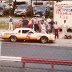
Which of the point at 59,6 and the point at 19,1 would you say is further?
the point at 19,1

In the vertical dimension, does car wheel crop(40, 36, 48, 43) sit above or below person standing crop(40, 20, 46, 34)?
below

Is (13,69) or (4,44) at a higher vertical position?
(13,69)

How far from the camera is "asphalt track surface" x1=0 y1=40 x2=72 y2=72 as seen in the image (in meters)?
13.0

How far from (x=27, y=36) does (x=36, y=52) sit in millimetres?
4129

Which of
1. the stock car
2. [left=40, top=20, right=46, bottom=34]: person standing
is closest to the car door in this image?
the stock car

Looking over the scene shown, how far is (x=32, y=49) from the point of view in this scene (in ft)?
66.5

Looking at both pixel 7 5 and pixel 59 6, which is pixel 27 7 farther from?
pixel 59 6

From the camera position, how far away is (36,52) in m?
19.0

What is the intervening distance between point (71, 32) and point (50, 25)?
166 cm

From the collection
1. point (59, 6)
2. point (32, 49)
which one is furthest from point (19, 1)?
point (32, 49)

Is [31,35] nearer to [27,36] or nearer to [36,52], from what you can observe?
[27,36]

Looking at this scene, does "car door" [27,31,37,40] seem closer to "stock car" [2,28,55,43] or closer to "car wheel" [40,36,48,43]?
"stock car" [2,28,55,43]

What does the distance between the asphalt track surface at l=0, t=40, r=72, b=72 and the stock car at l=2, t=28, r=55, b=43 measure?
411mm

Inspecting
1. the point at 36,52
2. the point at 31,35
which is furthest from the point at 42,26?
the point at 36,52
